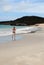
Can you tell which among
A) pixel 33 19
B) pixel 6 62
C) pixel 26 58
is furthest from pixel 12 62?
pixel 33 19

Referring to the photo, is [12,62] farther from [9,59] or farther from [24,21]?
[24,21]

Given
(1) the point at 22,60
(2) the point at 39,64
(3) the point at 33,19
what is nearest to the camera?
(2) the point at 39,64

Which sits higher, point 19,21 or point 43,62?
point 43,62

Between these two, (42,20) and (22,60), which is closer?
(22,60)

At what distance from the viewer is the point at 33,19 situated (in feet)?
490

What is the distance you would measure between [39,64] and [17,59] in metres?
1.09

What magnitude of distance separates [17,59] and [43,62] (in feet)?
3.56

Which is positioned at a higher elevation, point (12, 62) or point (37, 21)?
point (12, 62)

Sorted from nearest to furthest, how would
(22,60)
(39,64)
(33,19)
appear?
(39,64)
(22,60)
(33,19)

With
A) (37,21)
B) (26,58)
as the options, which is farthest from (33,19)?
(26,58)

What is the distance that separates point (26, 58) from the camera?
23.3ft

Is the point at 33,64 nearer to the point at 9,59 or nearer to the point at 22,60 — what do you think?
the point at 22,60

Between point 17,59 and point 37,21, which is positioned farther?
point 37,21

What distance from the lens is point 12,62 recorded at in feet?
21.4
